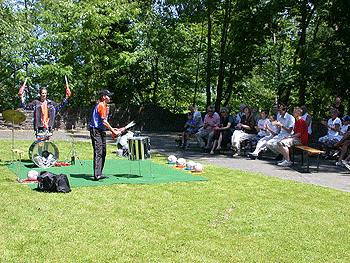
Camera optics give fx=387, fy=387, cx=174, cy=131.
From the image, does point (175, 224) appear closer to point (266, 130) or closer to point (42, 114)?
point (42, 114)

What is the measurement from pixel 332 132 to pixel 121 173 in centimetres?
848

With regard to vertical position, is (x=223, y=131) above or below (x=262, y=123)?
below

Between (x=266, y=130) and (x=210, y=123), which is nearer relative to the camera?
(x=266, y=130)

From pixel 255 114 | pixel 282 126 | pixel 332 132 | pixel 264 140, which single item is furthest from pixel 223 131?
pixel 332 132

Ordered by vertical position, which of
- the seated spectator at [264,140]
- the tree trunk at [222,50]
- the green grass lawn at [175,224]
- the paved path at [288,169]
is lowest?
the green grass lawn at [175,224]

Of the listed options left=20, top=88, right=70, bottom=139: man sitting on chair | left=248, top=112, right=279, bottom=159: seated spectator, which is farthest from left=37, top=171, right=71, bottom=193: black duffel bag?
left=248, top=112, right=279, bottom=159: seated spectator

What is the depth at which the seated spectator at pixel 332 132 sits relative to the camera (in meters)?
13.5

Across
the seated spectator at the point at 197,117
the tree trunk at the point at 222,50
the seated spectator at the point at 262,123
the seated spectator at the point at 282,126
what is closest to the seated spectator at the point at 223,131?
the seated spectator at the point at 262,123

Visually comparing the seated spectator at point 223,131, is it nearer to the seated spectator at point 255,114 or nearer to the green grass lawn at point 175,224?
the seated spectator at point 255,114

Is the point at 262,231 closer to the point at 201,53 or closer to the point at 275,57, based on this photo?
the point at 275,57

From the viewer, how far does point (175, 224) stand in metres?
5.30

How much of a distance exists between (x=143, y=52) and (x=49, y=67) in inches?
265

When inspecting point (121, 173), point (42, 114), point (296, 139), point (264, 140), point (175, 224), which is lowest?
point (175, 224)

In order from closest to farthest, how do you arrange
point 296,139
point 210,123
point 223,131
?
point 296,139 < point 223,131 < point 210,123
